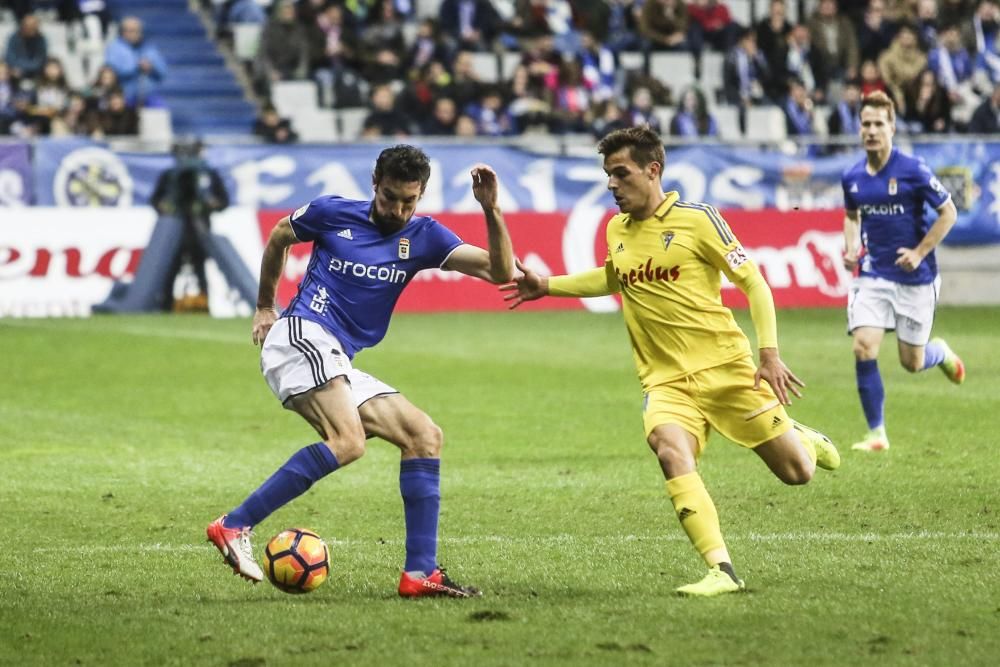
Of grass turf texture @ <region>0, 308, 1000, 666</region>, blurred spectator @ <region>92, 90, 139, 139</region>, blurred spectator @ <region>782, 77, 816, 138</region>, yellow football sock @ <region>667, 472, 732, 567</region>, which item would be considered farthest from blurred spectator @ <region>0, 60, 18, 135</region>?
yellow football sock @ <region>667, 472, 732, 567</region>

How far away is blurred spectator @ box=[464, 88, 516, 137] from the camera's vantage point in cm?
2431

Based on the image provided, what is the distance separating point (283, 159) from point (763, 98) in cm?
813

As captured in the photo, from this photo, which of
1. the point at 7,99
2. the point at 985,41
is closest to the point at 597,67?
the point at 985,41

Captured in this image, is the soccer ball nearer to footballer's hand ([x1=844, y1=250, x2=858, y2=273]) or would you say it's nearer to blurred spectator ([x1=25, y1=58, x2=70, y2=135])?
footballer's hand ([x1=844, y1=250, x2=858, y2=273])

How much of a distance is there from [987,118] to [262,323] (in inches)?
760

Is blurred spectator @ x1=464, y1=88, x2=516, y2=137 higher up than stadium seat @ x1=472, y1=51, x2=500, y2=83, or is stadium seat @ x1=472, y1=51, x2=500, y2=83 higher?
stadium seat @ x1=472, y1=51, x2=500, y2=83

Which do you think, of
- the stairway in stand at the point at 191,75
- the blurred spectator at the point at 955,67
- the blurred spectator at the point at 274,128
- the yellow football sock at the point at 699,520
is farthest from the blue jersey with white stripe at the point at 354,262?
the blurred spectator at the point at 955,67

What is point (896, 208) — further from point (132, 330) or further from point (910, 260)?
point (132, 330)

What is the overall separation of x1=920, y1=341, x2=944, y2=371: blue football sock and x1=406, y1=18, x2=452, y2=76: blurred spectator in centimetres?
1375

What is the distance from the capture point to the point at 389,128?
23906 millimetres

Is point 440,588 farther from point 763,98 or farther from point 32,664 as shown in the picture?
point 763,98

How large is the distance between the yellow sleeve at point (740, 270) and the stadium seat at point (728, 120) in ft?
61.7

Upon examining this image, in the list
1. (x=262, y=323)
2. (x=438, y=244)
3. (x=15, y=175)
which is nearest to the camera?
(x=438, y=244)

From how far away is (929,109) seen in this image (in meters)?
25.2
